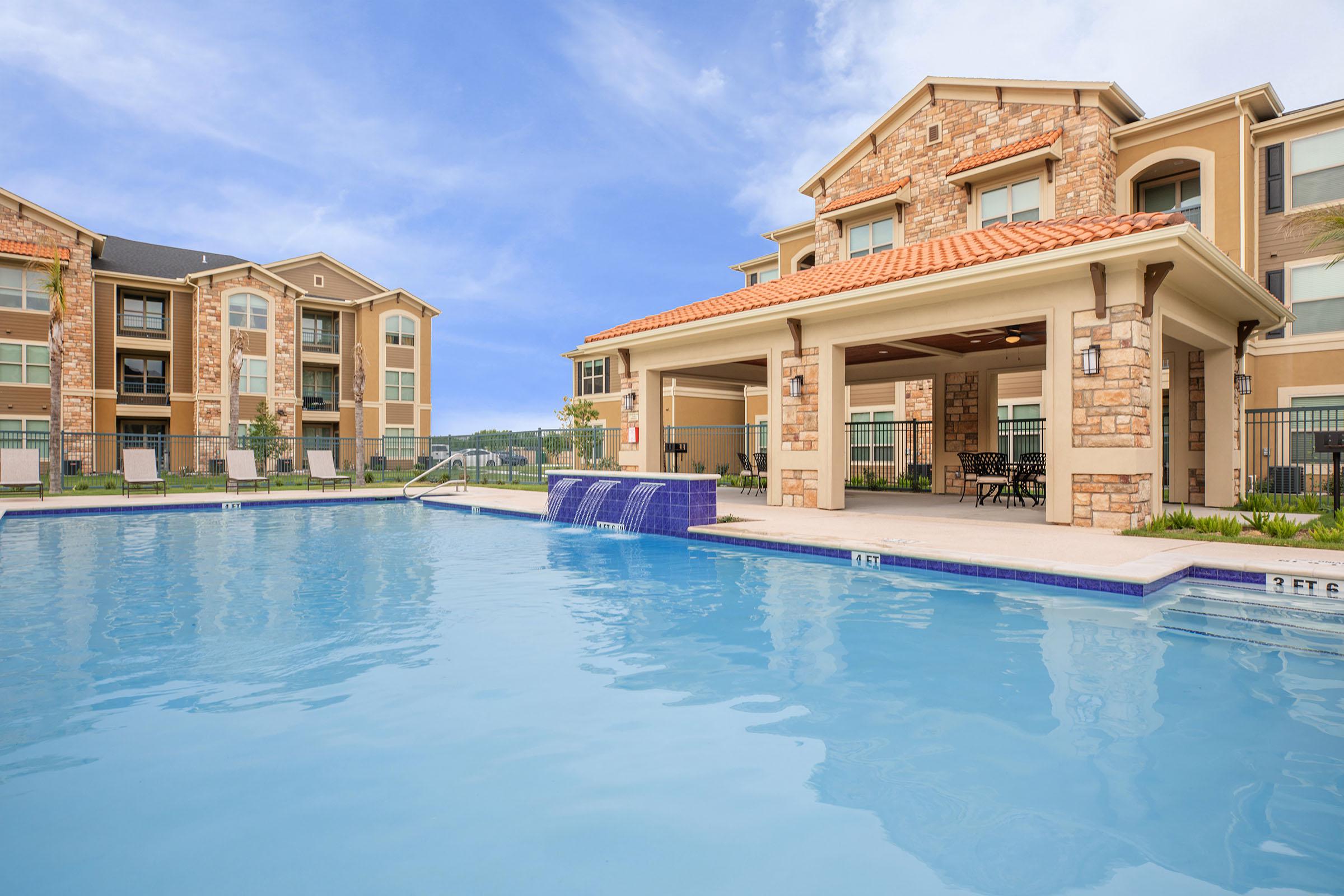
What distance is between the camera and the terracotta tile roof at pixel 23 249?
76.4ft

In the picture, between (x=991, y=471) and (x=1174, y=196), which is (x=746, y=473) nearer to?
(x=991, y=471)

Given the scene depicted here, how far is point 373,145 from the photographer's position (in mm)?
26484

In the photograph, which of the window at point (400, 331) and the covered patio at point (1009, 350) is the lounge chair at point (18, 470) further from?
the window at point (400, 331)

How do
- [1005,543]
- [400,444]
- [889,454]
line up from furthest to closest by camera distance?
[400,444], [889,454], [1005,543]

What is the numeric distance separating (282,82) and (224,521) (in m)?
16.8

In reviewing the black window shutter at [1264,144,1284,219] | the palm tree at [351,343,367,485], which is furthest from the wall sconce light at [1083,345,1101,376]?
the palm tree at [351,343,367,485]

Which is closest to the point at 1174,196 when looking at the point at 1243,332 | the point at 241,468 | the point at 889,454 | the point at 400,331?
the point at 1243,332

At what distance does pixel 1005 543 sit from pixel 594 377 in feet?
83.1

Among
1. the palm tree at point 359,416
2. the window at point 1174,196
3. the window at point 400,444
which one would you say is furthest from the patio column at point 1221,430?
the window at point 400,444

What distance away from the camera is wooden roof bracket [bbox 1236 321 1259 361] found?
38.7ft

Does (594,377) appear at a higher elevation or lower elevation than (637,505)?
higher

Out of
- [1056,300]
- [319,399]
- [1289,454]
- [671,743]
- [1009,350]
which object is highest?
[319,399]

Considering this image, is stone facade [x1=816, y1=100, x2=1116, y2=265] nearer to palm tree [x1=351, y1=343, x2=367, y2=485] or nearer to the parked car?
the parked car

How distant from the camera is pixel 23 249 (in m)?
23.5
